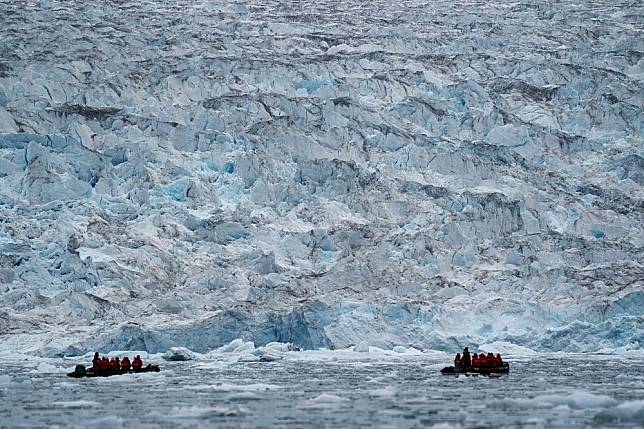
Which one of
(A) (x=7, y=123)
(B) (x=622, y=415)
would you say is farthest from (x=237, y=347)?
(B) (x=622, y=415)

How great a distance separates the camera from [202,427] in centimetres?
1121

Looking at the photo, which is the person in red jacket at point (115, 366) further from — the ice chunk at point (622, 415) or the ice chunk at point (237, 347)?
the ice chunk at point (622, 415)

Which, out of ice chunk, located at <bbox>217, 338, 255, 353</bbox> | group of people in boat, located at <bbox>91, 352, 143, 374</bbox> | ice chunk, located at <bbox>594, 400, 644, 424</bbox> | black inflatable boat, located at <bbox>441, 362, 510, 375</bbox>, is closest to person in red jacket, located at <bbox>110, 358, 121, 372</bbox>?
group of people in boat, located at <bbox>91, 352, 143, 374</bbox>

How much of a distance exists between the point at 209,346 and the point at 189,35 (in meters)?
21.2

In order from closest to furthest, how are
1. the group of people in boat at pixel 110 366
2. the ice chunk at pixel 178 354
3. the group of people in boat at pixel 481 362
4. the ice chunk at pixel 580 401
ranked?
the ice chunk at pixel 580 401 < the group of people in boat at pixel 481 362 < the group of people in boat at pixel 110 366 < the ice chunk at pixel 178 354

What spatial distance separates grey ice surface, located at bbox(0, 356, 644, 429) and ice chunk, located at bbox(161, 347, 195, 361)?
2428 millimetres

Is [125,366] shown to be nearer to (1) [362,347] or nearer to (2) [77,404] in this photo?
(1) [362,347]

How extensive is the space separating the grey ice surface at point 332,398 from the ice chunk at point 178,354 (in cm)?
243

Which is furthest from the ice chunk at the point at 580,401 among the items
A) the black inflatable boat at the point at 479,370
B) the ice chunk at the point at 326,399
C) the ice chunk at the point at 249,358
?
the ice chunk at the point at 249,358

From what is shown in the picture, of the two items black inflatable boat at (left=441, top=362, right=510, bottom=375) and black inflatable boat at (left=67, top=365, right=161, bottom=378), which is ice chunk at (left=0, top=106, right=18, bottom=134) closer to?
black inflatable boat at (left=67, top=365, right=161, bottom=378)

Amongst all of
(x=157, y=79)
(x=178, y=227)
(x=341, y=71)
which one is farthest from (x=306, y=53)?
(x=178, y=227)

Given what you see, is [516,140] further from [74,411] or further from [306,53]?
[74,411]

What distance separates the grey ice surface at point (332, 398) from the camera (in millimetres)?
11734

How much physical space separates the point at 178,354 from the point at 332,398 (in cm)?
1110
